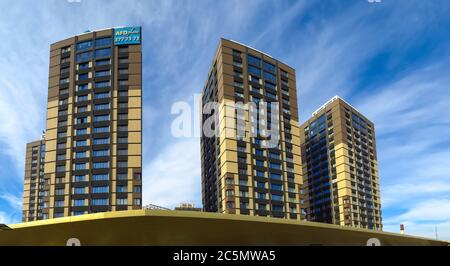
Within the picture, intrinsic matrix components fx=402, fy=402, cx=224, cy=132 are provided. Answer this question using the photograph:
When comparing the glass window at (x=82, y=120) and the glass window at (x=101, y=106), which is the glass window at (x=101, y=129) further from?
the glass window at (x=101, y=106)

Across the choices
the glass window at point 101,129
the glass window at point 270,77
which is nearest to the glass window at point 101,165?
the glass window at point 101,129

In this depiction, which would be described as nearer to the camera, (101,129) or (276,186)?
(101,129)

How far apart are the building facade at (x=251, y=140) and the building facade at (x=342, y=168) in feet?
101

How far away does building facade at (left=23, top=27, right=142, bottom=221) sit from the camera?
88.1 m

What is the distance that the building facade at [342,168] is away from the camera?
130250 millimetres

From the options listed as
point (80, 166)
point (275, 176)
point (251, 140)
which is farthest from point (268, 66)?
point (80, 166)

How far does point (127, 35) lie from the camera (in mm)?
100062

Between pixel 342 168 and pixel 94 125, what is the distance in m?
79.0

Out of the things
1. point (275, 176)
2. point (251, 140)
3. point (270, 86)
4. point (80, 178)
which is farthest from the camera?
point (270, 86)

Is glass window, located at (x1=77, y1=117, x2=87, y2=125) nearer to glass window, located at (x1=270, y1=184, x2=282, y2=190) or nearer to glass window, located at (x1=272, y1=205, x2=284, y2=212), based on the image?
glass window, located at (x1=270, y1=184, x2=282, y2=190)

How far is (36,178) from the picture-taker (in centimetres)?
15488

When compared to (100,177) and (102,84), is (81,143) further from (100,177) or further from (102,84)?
(102,84)

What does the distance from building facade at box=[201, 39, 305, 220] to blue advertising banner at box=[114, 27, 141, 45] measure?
2097 centimetres

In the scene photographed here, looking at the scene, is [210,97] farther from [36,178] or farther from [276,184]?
[36,178]
